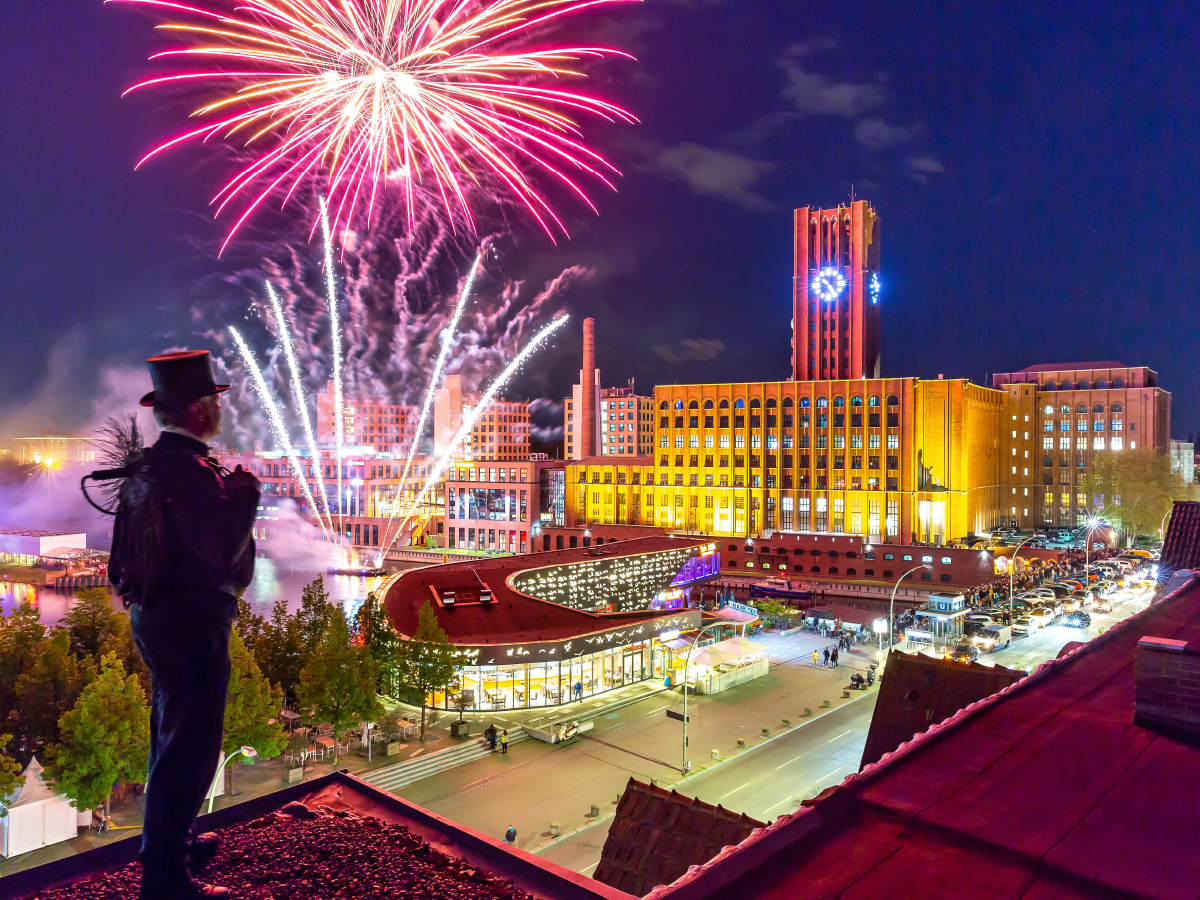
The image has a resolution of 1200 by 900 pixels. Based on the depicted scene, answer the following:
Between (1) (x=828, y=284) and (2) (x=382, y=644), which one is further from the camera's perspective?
(1) (x=828, y=284)

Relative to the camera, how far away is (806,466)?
86.1 meters

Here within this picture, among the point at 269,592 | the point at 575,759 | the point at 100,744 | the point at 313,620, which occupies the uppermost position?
the point at 313,620

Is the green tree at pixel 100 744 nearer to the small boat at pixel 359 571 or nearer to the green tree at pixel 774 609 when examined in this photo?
the green tree at pixel 774 609

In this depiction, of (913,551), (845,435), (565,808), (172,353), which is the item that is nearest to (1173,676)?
(172,353)

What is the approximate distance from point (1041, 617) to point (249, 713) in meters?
51.7

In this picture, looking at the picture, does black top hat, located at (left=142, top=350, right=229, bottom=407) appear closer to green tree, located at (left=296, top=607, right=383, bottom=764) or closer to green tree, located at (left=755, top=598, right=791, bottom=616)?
green tree, located at (left=296, top=607, right=383, bottom=764)

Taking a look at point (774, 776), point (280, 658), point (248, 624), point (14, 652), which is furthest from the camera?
point (248, 624)

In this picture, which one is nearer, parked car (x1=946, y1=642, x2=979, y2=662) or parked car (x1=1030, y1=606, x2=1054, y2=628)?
parked car (x1=946, y1=642, x2=979, y2=662)

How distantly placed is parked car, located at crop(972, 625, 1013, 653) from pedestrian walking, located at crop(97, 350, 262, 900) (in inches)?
1933

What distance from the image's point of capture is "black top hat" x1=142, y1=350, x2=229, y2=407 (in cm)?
641

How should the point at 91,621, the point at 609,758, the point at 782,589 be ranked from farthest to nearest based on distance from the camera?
the point at 782,589, the point at 91,621, the point at 609,758

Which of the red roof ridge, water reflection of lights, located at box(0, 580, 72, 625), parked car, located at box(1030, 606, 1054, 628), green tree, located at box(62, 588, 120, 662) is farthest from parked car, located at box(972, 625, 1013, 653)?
water reflection of lights, located at box(0, 580, 72, 625)

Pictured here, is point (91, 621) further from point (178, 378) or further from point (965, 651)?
point (965, 651)

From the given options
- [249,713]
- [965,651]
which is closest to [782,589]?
[965,651]
